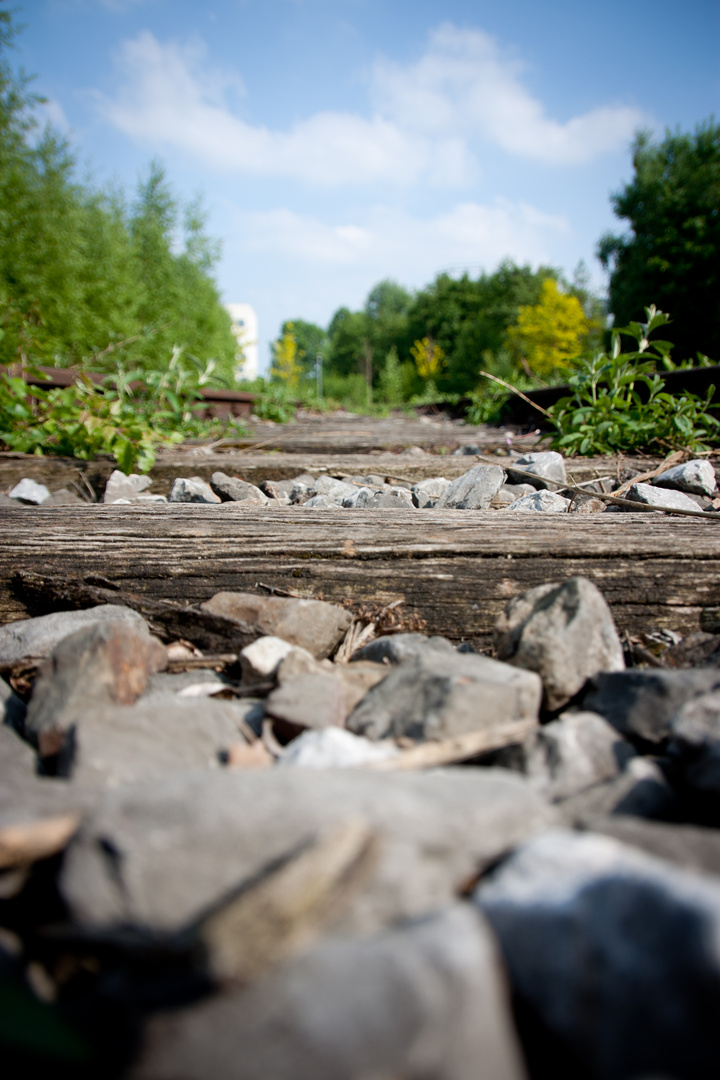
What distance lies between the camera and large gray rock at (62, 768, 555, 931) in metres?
0.57

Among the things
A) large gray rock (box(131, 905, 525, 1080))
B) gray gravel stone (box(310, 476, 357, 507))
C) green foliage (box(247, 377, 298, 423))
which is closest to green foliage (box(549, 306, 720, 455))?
gray gravel stone (box(310, 476, 357, 507))

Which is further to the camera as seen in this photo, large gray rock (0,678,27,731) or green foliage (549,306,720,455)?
green foliage (549,306,720,455)

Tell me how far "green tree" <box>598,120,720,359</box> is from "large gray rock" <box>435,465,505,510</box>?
772 inches

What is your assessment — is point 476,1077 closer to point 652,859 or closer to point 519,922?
point 519,922

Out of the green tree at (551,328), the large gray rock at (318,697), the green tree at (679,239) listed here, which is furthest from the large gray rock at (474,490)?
the green tree at (551,328)

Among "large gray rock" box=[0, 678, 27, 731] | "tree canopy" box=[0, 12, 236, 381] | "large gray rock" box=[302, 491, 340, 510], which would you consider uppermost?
"tree canopy" box=[0, 12, 236, 381]

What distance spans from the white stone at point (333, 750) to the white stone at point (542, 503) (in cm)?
127

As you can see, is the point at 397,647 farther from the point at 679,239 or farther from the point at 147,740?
the point at 679,239

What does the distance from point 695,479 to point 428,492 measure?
3.29 feet

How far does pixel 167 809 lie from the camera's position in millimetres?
625

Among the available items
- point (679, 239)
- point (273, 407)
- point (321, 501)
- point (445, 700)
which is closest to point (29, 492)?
point (321, 501)

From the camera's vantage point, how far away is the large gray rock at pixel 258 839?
57 cm

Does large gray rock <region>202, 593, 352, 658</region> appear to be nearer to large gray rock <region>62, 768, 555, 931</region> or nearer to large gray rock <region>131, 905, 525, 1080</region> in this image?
large gray rock <region>62, 768, 555, 931</region>

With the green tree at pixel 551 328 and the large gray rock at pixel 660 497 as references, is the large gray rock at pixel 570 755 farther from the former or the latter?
the green tree at pixel 551 328
